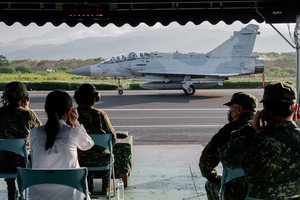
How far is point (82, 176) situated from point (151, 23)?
5413 mm

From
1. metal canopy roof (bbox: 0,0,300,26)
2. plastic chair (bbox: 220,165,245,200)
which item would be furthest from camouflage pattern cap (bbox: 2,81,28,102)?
metal canopy roof (bbox: 0,0,300,26)

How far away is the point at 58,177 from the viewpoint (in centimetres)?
402

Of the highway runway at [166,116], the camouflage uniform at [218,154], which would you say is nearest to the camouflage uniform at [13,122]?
the camouflage uniform at [218,154]

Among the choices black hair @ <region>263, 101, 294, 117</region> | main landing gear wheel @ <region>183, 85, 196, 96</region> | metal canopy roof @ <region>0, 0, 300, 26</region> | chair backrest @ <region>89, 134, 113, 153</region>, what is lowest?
main landing gear wheel @ <region>183, 85, 196, 96</region>

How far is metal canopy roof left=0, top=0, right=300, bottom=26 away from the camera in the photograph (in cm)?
881

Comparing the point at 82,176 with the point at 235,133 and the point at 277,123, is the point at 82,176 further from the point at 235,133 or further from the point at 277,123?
the point at 277,123

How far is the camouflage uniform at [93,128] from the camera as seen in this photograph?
6.37 m

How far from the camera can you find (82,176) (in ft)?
13.3

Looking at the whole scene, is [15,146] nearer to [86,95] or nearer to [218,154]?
[86,95]

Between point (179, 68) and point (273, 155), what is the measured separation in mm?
30814

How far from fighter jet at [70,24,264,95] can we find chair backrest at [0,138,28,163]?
27237mm

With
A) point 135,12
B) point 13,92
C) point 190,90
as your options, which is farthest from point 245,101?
point 190,90

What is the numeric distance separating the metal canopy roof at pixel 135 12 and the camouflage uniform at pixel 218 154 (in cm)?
430

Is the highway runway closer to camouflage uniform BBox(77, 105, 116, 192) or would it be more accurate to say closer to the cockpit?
the cockpit
